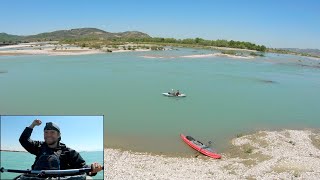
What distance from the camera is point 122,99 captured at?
96.4 ft

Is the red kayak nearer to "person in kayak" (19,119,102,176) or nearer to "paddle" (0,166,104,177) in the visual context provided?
"paddle" (0,166,104,177)

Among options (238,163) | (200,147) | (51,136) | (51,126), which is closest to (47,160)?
(51,136)

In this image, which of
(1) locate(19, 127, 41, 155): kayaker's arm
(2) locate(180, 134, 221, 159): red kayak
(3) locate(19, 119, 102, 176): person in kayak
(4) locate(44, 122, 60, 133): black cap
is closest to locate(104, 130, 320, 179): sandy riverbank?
(2) locate(180, 134, 221, 159): red kayak

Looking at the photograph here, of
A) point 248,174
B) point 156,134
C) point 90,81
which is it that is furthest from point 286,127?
point 90,81

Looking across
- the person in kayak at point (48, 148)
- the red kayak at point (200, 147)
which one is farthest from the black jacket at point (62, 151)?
the red kayak at point (200, 147)

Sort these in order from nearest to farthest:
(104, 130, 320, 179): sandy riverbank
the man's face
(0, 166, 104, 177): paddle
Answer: (0, 166, 104, 177): paddle < the man's face < (104, 130, 320, 179): sandy riverbank

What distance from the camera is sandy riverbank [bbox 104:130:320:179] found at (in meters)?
14.3

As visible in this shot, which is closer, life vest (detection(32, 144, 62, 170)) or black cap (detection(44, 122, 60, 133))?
black cap (detection(44, 122, 60, 133))

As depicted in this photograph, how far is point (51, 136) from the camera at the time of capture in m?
5.14

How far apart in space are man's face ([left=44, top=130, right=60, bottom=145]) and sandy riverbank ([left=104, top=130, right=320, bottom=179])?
8.53 metres

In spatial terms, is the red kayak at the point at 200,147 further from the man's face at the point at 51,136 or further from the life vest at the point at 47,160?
the man's face at the point at 51,136

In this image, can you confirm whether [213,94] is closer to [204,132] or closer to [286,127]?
[286,127]

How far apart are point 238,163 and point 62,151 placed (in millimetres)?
12145

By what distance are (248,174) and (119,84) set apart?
23.7m
